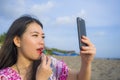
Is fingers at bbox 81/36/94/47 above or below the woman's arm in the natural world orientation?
above

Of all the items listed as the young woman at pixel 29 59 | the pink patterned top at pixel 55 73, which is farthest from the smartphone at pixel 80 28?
the pink patterned top at pixel 55 73

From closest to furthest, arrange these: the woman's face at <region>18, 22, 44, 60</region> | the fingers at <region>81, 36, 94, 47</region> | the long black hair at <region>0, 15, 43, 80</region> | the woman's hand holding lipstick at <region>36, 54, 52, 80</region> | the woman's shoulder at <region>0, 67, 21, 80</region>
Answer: the fingers at <region>81, 36, 94, 47</region>
the woman's hand holding lipstick at <region>36, 54, 52, 80</region>
the woman's face at <region>18, 22, 44, 60</region>
the woman's shoulder at <region>0, 67, 21, 80</region>
the long black hair at <region>0, 15, 43, 80</region>

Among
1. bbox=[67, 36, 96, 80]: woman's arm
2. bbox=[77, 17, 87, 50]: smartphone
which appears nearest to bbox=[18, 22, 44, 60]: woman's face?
bbox=[67, 36, 96, 80]: woman's arm

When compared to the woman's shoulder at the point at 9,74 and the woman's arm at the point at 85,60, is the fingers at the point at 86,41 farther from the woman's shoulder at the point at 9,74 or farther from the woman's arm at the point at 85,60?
the woman's shoulder at the point at 9,74

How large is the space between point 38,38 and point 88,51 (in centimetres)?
80

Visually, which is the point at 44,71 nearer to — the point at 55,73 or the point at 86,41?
the point at 55,73

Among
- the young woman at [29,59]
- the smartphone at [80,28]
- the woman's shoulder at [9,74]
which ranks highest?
the smartphone at [80,28]

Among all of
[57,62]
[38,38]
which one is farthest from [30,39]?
[57,62]

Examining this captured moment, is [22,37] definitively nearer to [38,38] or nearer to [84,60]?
[38,38]

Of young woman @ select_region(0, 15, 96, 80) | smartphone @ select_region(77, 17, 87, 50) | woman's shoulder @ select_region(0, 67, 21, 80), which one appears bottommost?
woman's shoulder @ select_region(0, 67, 21, 80)

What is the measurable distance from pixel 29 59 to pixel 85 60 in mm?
835

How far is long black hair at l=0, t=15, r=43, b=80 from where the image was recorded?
3.57m

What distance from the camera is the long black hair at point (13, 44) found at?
357cm

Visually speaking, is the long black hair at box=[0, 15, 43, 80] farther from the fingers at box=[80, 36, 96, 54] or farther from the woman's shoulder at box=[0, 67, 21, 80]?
the fingers at box=[80, 36, 96, 54]
